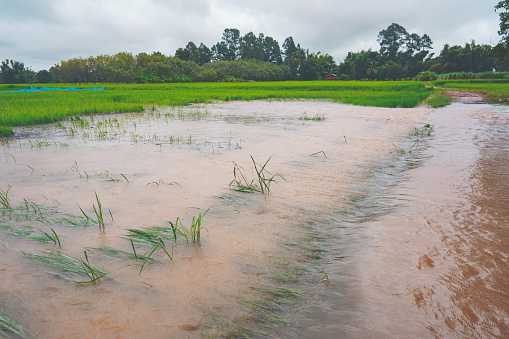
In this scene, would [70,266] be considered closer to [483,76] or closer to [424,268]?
[424,268]

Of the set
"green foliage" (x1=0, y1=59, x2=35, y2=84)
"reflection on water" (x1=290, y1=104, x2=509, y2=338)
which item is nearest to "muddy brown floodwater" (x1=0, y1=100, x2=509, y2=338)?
"reflection on water" (x1=290, y1=104, x2=509, y2=338)

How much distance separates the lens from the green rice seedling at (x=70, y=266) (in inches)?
54.6

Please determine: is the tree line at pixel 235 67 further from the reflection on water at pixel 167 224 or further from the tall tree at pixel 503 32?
the reflection on water at pixel 167 224

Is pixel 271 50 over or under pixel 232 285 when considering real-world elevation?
over

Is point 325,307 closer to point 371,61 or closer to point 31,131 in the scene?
point 31,131

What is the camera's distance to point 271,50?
294ft

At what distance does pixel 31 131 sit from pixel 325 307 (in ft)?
22.7

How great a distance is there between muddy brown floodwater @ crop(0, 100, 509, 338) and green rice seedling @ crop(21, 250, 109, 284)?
0.13ft

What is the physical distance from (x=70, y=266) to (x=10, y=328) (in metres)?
0.40

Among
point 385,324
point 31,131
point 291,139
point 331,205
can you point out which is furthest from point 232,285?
point 31,131

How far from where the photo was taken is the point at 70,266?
147 cm

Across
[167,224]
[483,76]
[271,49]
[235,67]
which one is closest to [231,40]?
[271,49]

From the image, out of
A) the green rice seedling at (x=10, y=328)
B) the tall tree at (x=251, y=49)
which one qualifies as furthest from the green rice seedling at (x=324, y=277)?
the tall tree at (x=251, y=49)

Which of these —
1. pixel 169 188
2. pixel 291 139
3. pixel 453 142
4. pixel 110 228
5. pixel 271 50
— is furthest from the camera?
pixel 271 50
